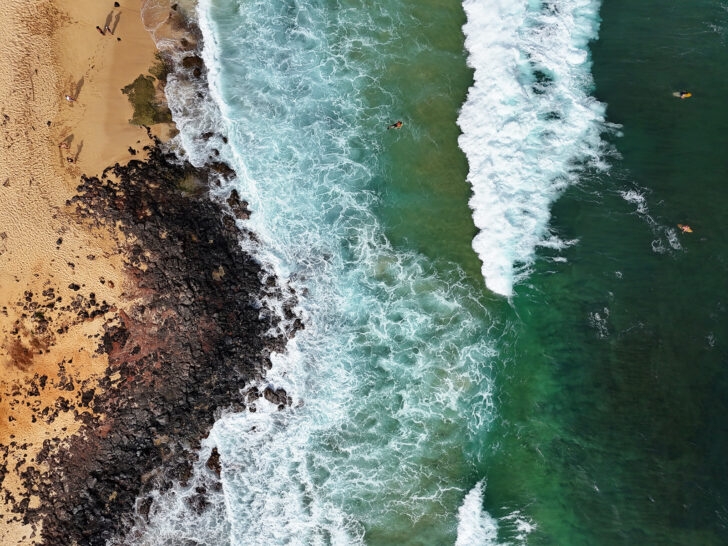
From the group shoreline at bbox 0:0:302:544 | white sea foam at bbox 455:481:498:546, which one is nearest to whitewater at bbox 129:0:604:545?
white sea foam at bbox 455:481:498:546

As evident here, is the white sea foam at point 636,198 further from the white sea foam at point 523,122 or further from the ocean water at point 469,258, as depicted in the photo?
the white sea foam at point 523,122

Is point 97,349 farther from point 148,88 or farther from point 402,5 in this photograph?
point 402,5

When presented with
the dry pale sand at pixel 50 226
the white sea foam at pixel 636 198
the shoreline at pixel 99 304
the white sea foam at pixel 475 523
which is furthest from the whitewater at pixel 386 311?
the dry pale sand at pixel 50 226

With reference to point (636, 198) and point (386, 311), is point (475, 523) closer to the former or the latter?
point (386, 311)

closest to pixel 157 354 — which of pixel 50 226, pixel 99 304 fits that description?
pixel 99 304

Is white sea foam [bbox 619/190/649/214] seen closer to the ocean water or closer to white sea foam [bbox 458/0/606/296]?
the ocean water

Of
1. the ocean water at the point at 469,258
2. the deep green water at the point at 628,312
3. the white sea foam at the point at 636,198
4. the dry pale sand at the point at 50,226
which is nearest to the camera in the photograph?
the deep green water at the point at 628,312

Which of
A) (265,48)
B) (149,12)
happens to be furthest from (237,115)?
(149,12)
